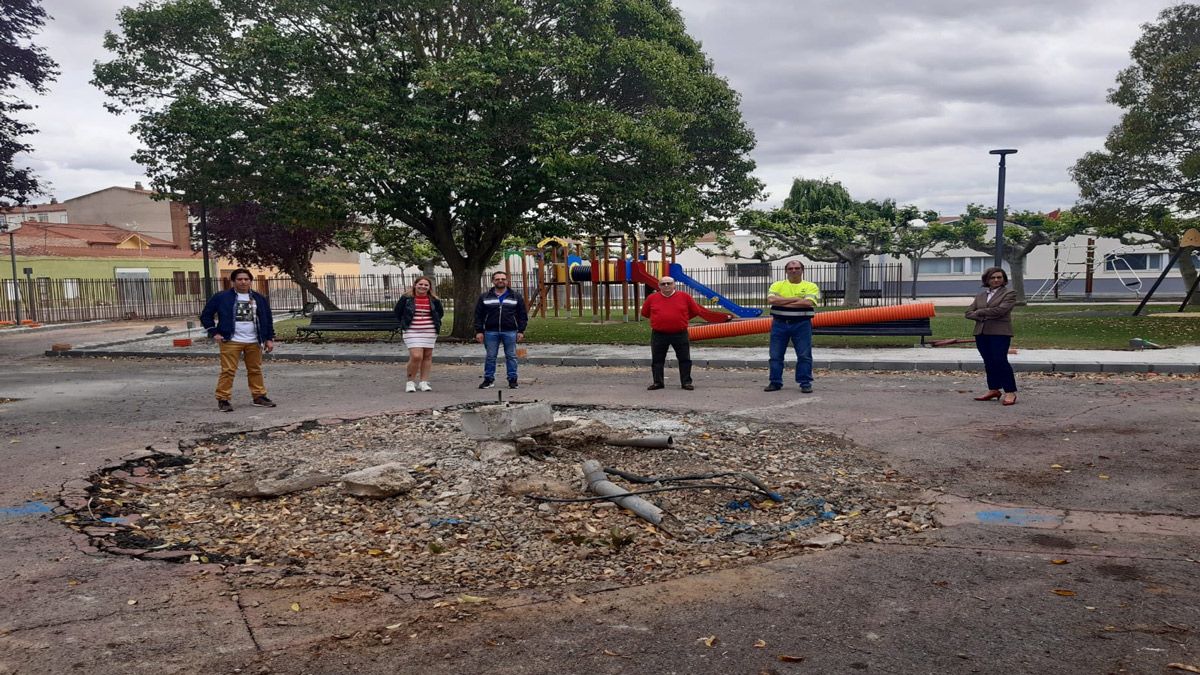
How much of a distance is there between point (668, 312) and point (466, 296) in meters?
9.52

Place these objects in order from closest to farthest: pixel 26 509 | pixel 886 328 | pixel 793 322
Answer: pixel 26 509 → pixel 793 322 → pixel 886 328

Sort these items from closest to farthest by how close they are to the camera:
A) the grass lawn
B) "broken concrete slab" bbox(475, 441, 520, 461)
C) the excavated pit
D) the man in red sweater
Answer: the excavated pit → "broken concrete slab" bbox(475, 441, 520, 461) → the man in red sweater → the grass lawn

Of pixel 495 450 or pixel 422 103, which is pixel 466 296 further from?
pixel 495 450

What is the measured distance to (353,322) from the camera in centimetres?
1930

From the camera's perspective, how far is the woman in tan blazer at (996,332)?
9.17 m

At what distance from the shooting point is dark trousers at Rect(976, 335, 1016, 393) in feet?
30.0

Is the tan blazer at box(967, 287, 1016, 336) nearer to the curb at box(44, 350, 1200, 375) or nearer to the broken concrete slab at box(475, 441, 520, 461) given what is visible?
the curb at box(44, 350, 1200, 375)

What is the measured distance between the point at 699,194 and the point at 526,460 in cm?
1526

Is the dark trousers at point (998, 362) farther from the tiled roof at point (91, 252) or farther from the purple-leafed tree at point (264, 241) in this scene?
the tiled roof at point (91, 252)

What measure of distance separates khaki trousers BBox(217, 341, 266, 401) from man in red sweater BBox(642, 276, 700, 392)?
4711 millimetres

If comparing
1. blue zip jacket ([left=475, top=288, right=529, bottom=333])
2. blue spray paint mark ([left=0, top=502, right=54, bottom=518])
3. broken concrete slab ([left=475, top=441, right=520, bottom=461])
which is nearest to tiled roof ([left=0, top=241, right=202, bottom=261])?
blue zip jacket ([left=475, top=288, right=529, bottom=333])

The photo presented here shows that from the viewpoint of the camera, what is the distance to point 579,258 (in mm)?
26984

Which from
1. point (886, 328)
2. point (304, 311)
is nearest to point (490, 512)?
point (886, 328)

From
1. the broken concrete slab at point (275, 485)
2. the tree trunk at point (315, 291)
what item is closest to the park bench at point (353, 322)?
the tree trunk at point (315, 291)
